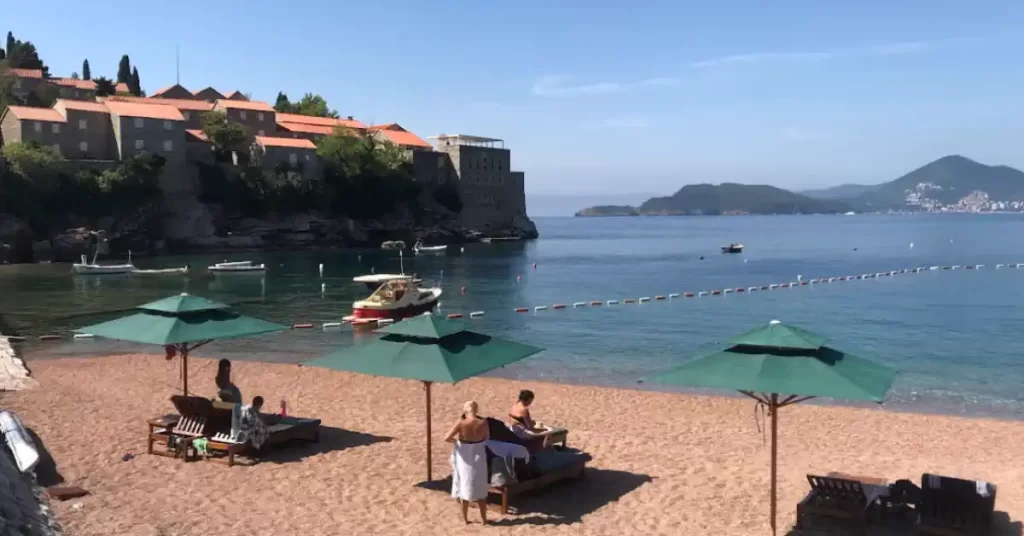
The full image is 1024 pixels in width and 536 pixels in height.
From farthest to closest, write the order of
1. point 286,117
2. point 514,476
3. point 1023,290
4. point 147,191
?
point 286,117
point 147,191
point 1023,290
point 514,476

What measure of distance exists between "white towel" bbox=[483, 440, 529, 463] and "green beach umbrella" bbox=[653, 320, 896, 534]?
77.0 inches

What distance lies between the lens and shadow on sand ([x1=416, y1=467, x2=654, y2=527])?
31.7 feet

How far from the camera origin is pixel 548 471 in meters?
10.4

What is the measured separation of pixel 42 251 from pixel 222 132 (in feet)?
79.0

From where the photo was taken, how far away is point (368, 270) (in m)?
68.9

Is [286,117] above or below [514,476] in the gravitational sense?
above

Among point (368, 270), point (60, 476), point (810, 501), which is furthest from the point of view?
point (368, 270)

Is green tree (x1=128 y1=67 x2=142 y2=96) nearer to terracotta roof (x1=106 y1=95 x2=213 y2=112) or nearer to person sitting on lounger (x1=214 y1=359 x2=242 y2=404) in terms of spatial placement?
terracotta roof (x1=106 y1=95 x2=213 y2=112)

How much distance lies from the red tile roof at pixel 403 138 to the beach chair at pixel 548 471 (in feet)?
344

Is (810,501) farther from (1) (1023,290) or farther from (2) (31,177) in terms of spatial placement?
(2) (31,177)

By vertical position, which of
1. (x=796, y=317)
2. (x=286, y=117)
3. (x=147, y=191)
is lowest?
(x=796, y=317)

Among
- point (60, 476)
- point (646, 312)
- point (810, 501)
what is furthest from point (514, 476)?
point (646, 312)

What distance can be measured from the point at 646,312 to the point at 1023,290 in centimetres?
2770

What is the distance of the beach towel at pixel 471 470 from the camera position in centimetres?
917
